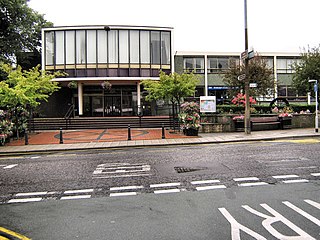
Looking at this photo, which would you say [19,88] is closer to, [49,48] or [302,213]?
[49,48]

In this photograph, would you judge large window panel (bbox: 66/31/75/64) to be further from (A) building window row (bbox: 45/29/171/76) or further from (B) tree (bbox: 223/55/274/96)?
(B) tree (bbox: 223/55/274/96)

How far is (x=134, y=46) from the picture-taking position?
29312 mm

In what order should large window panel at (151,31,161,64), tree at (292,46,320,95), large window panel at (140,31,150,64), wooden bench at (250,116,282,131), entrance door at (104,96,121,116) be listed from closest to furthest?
wooden bench at (250,116,282,131), tree at (292,46,320,95), large window panel at (140,31,150,64), large window panel at (151,31,161,64), entrance door at (104,96,121,116)

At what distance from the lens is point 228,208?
16.1 feet

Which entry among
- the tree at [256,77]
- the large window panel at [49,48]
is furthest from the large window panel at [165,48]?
the large window panel at [49,48]

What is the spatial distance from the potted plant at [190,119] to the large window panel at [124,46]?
13684 millimetres

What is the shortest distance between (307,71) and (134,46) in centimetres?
1647

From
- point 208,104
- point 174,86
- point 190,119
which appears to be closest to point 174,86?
point 174,86

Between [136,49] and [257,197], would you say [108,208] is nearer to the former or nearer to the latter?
[257,197]

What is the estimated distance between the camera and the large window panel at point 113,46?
28969 millimetres

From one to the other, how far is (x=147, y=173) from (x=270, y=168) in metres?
3.51

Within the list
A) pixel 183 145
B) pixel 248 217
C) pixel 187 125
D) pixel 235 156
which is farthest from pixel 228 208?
pixel 187 125

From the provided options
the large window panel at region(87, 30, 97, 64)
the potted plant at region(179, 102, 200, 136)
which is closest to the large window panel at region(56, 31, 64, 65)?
the large window panel at region(87, 30, 97, 64)

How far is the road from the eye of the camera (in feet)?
13.5
